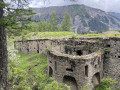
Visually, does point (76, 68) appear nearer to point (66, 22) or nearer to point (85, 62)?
point (85, 62)

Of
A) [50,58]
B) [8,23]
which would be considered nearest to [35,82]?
[8,23]

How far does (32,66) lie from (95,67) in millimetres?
13387

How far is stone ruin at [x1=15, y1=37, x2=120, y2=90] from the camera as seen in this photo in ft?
54.1

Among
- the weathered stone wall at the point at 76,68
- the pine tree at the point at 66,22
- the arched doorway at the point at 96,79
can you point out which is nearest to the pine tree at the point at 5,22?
the weathered stone wall at the point at 76,68

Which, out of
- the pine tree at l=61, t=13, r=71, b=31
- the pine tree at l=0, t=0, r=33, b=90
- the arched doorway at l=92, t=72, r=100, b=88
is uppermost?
the pine tree at l=61, t=13, r=71, b=31

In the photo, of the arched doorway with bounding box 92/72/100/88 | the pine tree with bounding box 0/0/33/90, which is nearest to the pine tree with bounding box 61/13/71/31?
the arched doorway with bounding box 92/72/100/88

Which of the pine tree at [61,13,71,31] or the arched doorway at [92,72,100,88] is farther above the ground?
the pine tree at [61,13,71,31]

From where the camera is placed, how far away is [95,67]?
59.5 ft

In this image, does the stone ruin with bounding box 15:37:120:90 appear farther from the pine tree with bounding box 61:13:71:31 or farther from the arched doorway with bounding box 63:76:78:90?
the pine tree with bounding box 61:13:71:31

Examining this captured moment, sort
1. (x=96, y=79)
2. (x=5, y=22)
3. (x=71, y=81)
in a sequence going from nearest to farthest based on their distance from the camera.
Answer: (x=5, y=22), (x=71, y=81), (x=96, y=79)

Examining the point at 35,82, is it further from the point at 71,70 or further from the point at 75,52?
the point at 75,52

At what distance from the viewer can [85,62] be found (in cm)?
1628

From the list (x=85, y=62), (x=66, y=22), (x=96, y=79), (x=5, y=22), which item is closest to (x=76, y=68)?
(x=85, y=62)

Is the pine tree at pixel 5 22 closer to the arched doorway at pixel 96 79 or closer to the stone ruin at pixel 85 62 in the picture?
the stone ruin at pixel 85 62
